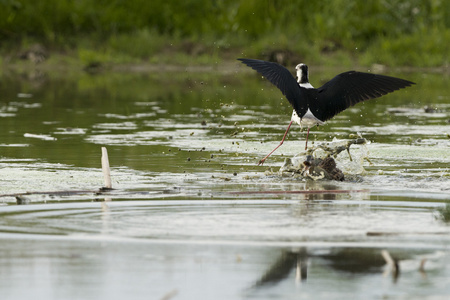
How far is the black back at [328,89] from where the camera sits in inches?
399

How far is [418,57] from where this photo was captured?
36.3m

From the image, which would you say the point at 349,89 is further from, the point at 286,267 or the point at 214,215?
the point at 286,267

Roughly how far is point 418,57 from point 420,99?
46.6ft

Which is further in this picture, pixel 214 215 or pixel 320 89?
pixel 320 89

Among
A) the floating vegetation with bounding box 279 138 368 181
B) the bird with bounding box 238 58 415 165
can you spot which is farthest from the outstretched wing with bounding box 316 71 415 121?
the floating vegetation with bounding box 279 138 368 181

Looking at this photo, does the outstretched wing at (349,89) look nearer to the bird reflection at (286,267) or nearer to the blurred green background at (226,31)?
the bird reflection at (286,267)

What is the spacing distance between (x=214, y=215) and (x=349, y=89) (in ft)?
10.9

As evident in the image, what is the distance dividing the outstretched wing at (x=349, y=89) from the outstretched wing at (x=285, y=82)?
25 centimetres

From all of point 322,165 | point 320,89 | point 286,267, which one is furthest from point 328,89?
point 286,267

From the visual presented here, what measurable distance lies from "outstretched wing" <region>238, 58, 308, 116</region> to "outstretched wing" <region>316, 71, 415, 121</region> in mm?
253

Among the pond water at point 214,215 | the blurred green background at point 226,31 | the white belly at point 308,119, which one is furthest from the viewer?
the blurred green background at point 226,31

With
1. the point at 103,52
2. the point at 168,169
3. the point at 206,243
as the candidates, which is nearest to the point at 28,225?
the point at 206,243

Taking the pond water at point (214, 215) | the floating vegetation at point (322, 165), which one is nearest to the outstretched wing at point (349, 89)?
the floating vegetation at point (322, 165)

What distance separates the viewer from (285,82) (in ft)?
33.2
